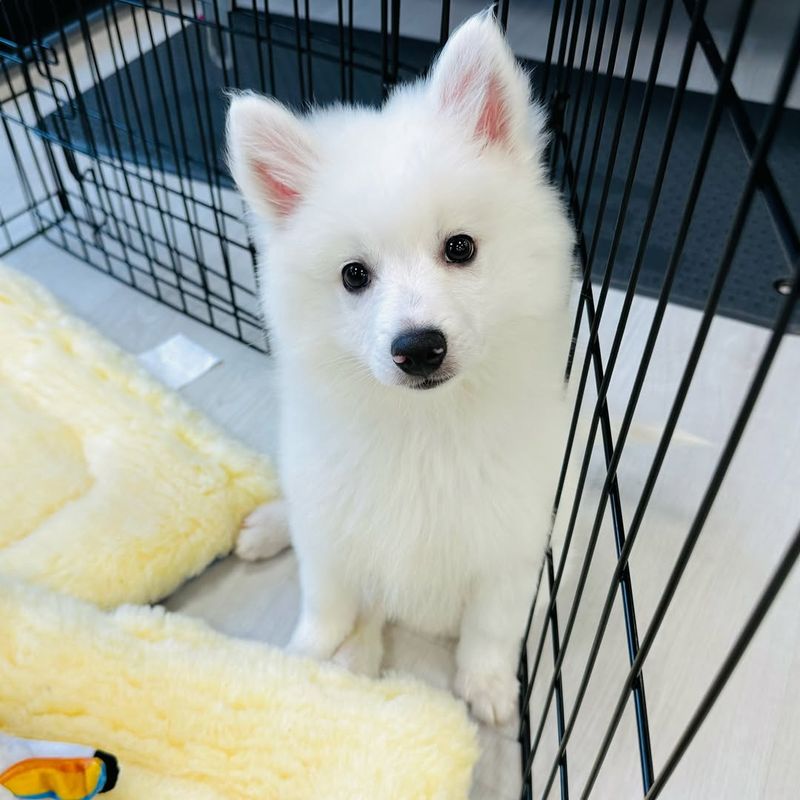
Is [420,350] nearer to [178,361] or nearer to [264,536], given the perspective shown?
[264,536]

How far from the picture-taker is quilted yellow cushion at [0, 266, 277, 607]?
1.44 metres

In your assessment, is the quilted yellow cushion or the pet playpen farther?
the quilted yellow cushion

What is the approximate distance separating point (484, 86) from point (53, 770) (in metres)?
1.03

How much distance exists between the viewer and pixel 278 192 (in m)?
1.07

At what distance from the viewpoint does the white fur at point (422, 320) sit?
97 cm

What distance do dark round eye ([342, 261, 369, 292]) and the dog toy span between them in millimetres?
711

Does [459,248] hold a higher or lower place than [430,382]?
higher

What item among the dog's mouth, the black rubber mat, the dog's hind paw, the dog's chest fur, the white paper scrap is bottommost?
the white paper scrap

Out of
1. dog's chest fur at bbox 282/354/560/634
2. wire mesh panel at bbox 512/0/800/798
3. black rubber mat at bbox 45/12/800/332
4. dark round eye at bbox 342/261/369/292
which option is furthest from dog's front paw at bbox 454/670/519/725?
black rubber mat at bbox 45/12/800/332

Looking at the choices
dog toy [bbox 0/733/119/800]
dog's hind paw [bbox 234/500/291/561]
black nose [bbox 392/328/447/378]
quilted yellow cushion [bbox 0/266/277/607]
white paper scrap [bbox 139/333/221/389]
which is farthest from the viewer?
white paper scrap [bbox 139/333/221/389]

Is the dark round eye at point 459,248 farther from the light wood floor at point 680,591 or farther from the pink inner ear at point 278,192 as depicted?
the light wood floor at point 680,591

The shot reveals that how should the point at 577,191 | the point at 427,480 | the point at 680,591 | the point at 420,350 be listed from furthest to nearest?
1. the point at 577,191
2. the point at 680,591
3. the point at 427,480
4. the point at 420,350

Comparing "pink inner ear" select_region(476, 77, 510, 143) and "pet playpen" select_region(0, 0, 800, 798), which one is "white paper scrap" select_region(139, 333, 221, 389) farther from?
"pink inner ear" select_region(476, 77, 510, 143)

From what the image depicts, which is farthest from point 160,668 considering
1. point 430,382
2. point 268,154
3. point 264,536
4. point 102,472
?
point 268,154
